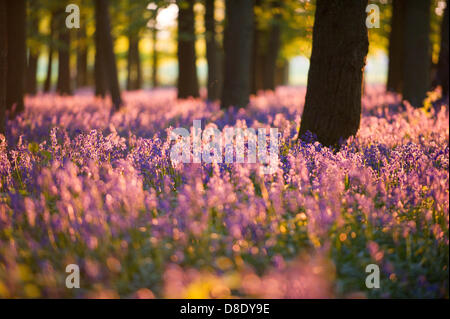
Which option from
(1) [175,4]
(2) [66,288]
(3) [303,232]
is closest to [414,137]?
(3) [303,232]

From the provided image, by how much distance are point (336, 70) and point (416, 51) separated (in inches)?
→ 255

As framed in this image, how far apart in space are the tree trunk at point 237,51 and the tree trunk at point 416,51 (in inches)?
182

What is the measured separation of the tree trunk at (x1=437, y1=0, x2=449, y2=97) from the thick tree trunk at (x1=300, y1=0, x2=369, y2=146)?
22.2ft

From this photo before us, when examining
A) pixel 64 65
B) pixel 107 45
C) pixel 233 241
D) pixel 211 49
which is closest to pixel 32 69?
pixel 64 65

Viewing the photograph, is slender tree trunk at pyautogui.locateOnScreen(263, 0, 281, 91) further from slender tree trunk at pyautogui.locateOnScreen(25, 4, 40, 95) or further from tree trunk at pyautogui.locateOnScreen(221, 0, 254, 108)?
slender tree trunk at pyautogui.locateOnScreen(25, 4, 40, 95)

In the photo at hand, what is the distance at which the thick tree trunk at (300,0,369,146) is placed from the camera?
5969 mm

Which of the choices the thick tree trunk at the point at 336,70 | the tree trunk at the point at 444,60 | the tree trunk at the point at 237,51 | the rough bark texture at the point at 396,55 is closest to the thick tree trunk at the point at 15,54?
the tree trunk at the point at 237,51

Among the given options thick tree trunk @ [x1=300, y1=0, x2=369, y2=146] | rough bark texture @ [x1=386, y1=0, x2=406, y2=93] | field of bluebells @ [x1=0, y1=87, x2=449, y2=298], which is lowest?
field of bluebells @ [x1=0, y1=87, x2=449, y2=298]

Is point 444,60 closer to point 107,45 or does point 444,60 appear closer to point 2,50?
point 107,45

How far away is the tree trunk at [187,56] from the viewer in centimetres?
1464

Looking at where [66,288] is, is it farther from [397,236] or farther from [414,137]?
[414,137]

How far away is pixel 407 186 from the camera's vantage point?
4.39 meters

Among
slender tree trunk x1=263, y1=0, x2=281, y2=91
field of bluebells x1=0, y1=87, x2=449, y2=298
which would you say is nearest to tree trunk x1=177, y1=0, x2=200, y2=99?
slender tree trunk x1=263, y1=0, x2=281, y2=91

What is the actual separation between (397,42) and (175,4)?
27.4 ft
